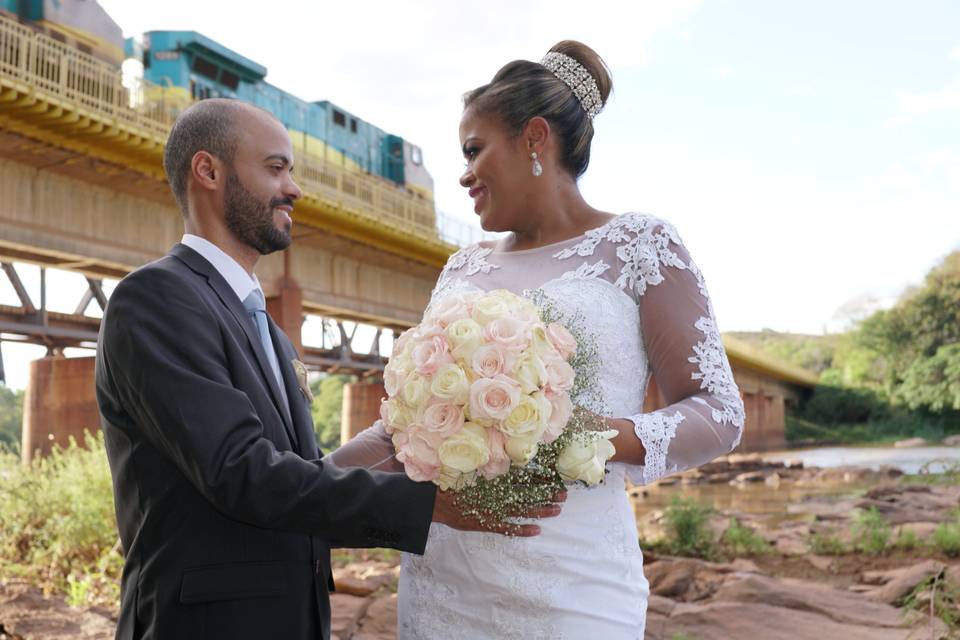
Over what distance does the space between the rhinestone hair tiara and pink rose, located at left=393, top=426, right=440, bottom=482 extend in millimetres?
1327

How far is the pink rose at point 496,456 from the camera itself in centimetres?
178

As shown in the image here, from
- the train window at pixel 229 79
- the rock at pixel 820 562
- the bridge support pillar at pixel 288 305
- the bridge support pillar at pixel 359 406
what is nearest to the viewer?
the rock at pixel 820 562

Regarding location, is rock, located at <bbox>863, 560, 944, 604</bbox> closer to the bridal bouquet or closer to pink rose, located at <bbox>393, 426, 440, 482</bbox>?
the bridal bouquet

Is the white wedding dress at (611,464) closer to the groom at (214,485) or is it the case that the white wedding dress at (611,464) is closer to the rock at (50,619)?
the groom at (214,485)

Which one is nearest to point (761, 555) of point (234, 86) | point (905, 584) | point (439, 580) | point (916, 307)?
point (905, 584)

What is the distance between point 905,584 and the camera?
567 centimetres

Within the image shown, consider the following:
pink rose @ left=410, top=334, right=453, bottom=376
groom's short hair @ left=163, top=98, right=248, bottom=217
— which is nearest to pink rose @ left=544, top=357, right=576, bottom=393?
pink rose @ left=410, top=334, right=453, bottom=376

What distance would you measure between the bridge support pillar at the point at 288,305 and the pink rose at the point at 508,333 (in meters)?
12.4

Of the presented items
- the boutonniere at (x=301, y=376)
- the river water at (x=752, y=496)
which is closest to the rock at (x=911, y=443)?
the river water at (x=752, y=496)

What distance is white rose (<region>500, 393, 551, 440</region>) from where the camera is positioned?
68.5 inches

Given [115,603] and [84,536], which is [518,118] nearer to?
[115,603]

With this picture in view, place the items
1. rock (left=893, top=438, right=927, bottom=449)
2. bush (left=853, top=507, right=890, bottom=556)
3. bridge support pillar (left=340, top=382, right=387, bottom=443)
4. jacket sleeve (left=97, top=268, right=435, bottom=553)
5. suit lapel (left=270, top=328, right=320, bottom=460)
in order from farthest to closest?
rock (left=893, top=438, right=927, bottom=449)
bridge support pillar (left=340, top=382, right=387, bottom=443)
bush (left=853, top=507, right=890, bottom=556)
suit lapel (left=270, top=328, right=320, bottom=460)
jacket sleeve (left=97, top=268, right=435, bottom=553)

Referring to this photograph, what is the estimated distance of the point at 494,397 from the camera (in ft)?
5.70

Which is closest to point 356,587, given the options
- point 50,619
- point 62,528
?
point 50,619
